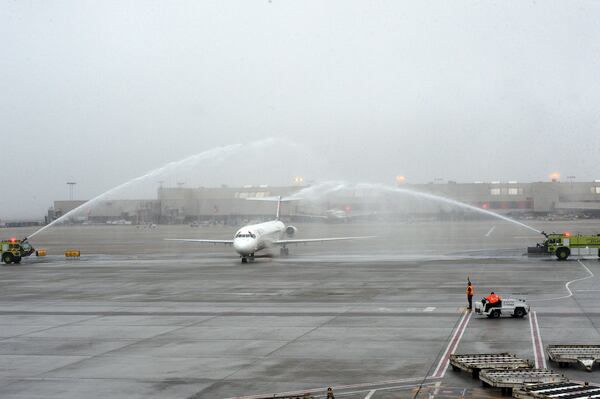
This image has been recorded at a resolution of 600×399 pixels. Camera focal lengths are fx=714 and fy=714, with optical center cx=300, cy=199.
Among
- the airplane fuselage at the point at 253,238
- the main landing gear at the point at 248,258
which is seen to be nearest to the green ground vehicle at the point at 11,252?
the airplane fuselage at the point at 253,238

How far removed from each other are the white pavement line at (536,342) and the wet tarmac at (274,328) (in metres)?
0.08

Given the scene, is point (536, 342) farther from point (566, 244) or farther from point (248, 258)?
point (248, 258)

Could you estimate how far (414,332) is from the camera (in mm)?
29750

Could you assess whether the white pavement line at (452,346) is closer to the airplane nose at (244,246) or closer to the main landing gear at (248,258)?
the airplane nose at (244,246)

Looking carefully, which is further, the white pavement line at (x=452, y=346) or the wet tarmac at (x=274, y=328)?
the white pavement line at (x=452, y=346)

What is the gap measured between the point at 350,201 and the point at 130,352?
13393 centimetres

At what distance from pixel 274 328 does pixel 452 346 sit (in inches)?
335

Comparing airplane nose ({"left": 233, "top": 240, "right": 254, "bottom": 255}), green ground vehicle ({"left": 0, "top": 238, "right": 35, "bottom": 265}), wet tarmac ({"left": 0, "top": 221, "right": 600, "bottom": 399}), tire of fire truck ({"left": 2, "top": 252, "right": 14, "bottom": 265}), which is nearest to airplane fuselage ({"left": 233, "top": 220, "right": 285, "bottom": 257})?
airplane nose ({"left": 233, "top": 240, "right": 254, "bottom": 255})

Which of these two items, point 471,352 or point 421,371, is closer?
point 421,371

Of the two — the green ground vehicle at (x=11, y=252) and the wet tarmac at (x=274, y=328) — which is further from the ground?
the green ground vehicle at (x=11, y=252)

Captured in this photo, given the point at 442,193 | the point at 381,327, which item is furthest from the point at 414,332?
the point at 442,193

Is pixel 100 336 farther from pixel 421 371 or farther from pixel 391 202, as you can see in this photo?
pixel 391 202

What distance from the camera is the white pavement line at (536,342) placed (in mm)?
23297

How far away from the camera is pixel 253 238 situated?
69500mm
